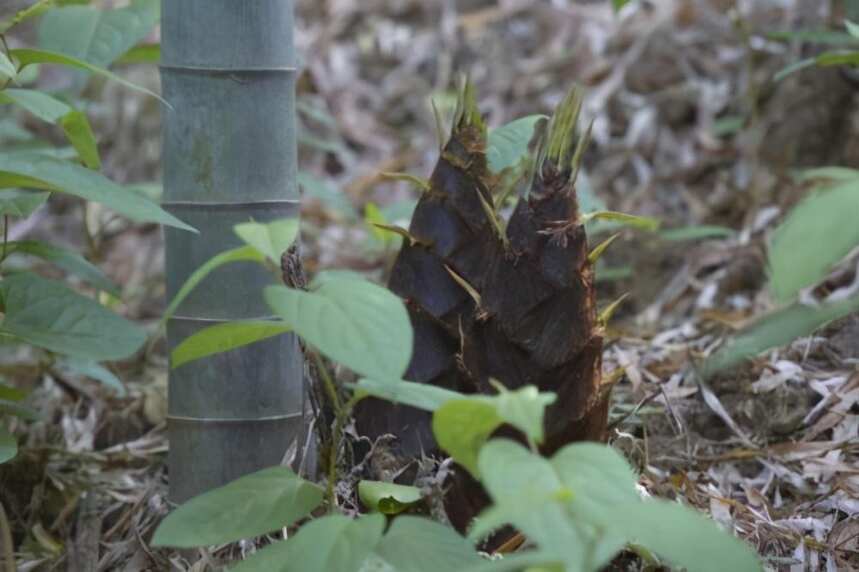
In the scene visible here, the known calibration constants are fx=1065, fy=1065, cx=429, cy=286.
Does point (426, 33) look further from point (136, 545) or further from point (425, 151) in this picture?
point (136, 545)

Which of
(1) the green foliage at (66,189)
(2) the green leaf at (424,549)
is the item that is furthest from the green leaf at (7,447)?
(2) the green leaf at (424,549)

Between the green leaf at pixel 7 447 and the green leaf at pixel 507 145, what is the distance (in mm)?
609

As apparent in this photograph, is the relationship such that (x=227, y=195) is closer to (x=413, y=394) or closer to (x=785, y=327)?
(x=413, y=394)

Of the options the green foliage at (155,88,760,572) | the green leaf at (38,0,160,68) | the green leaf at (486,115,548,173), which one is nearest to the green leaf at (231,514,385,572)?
the green foliage at (155,88,760,572)

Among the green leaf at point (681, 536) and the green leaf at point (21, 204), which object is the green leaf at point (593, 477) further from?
the green leaf at point (21, 204)

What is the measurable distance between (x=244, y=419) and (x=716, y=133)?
6.31 ft

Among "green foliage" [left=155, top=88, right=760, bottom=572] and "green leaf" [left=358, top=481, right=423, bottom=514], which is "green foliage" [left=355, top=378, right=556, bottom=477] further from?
"green leaf" [left=358, top=481, right=423, bottom=514]

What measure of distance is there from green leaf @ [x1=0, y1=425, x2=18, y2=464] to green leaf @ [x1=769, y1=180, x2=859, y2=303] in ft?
2.64

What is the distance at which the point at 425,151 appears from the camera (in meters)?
3.32

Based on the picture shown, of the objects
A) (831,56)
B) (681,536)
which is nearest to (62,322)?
(681,536)

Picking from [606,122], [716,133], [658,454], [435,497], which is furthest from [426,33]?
[435,497]

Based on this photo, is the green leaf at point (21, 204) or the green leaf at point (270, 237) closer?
the green leaf at point (270, 237)

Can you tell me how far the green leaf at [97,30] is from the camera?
1514 mm

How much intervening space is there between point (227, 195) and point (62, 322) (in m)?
0.24
